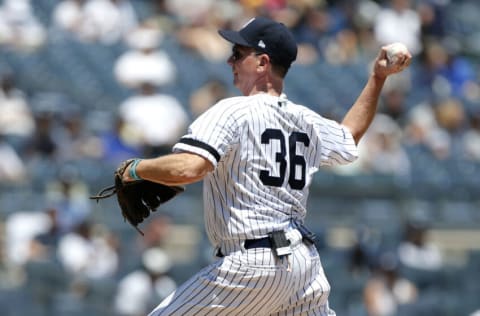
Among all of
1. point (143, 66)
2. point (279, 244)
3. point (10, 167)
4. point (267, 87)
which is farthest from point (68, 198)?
point (279, 244)

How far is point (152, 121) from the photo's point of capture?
10719 millimetres

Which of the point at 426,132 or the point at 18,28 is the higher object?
the point at 18,28

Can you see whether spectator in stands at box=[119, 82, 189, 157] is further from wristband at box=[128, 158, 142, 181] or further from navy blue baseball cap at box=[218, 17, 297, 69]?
wristband at box=[128, 158, 142, 181]

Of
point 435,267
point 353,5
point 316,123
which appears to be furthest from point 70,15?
point 316,123

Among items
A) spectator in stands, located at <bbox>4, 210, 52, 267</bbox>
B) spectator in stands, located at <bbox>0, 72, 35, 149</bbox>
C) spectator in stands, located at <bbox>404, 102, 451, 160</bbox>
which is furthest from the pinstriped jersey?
spectator in stands, located at <bbox>404, 102, 451, 160</bbox>

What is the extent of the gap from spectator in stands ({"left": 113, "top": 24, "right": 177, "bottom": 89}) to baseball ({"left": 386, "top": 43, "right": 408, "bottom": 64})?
6.86m

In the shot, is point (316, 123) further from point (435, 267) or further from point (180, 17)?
point (180, 17)

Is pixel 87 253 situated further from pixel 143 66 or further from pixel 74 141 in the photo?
pixel 143 66

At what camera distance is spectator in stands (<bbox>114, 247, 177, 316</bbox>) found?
8.29 m

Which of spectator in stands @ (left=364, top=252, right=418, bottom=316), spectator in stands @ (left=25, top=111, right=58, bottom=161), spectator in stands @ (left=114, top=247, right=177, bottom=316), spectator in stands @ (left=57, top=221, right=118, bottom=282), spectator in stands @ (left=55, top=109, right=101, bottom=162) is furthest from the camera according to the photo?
spectator in stands @ (left=55, top=109, right=101, bottom=162)

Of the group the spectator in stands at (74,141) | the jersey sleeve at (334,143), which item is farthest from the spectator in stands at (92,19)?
the jersey sleeve at (334,143)

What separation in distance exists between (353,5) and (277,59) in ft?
35.8

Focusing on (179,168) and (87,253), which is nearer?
(179,168)

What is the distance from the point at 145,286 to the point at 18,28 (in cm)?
496
